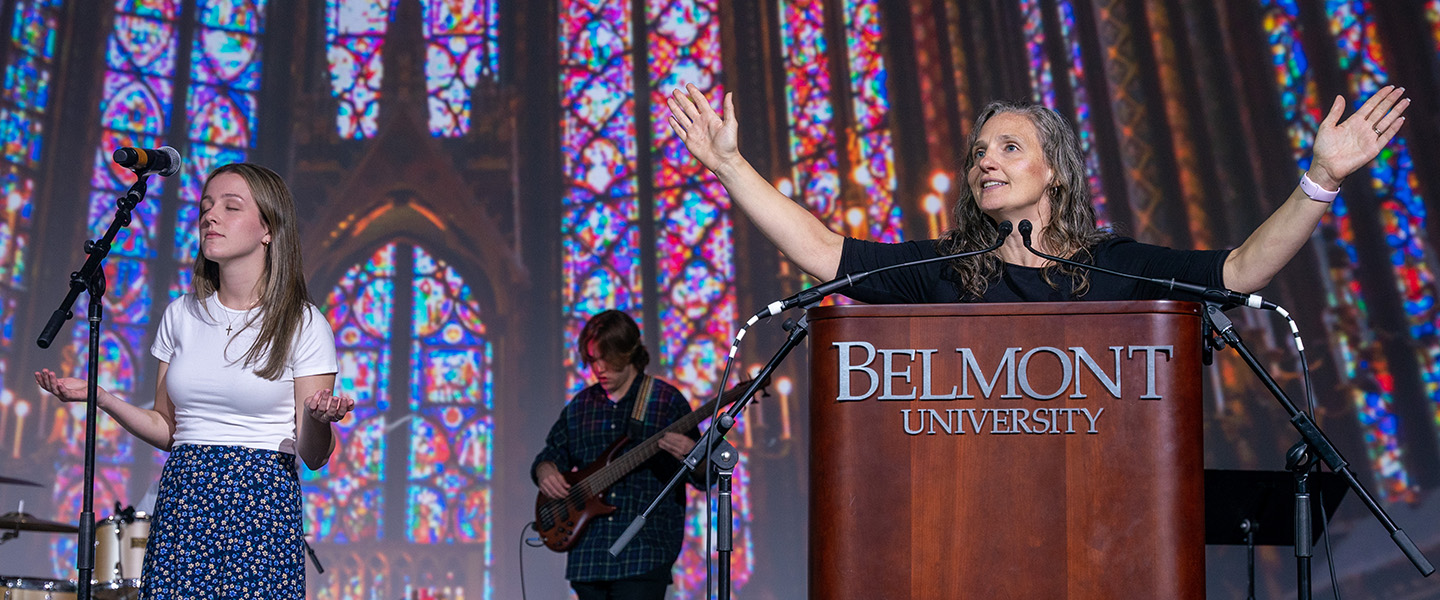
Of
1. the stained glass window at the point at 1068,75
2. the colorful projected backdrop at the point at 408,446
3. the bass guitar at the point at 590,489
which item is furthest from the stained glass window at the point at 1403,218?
the colorful projected backdrop at the point at 408,446

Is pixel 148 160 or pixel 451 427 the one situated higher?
pixel 148 160

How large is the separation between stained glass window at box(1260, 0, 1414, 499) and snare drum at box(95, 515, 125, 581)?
14.6ft

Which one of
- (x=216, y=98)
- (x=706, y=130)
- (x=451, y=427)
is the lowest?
(x=451, y=427)

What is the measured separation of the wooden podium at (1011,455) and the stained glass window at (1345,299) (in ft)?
11.4

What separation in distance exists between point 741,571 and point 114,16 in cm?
533

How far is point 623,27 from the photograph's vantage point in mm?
8641

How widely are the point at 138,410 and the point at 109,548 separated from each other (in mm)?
2464

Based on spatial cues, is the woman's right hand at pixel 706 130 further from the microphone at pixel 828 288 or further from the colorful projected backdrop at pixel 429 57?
the colorful projected backdrop at pixel 429 57

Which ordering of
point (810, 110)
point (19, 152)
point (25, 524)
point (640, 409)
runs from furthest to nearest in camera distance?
point (810, 110), point (19, 152), point (25, 524), point (640, 409)

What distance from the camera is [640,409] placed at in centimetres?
403

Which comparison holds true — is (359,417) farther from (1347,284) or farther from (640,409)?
(1347,284)

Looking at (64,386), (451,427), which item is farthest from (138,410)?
(451,427)

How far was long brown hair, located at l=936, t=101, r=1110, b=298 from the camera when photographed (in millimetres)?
1951

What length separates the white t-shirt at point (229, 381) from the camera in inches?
79.5
